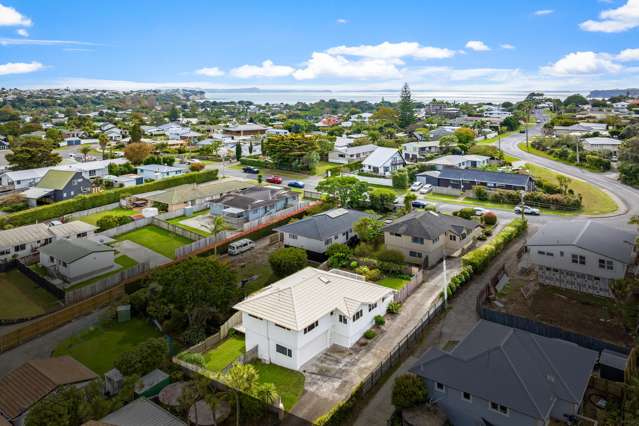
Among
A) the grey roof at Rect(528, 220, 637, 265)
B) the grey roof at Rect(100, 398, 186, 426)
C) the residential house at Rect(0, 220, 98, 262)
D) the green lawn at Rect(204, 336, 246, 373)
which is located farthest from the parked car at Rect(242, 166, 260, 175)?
the grey roof at Rect(100, 398, 186, 426)

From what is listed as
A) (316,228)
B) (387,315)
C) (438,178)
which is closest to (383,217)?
(316,228)

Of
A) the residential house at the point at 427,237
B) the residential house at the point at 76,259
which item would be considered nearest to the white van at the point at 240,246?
the residential house at the point at 76,259

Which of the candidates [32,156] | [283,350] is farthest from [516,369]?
[32,156]

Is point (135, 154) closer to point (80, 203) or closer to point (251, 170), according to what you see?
point (251, 170)

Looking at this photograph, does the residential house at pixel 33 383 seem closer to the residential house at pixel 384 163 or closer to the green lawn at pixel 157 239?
the green lawn at pixel 157 239

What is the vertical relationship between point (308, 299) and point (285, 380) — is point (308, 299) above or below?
above
